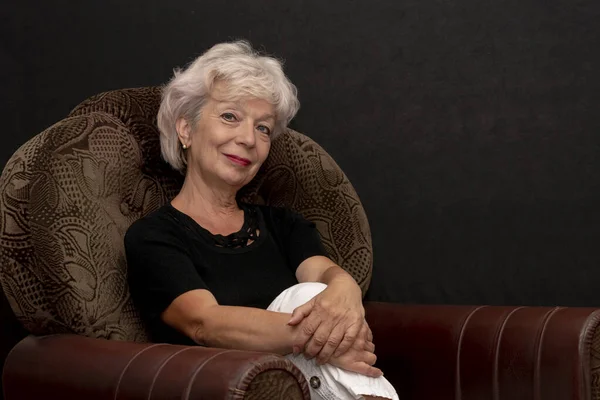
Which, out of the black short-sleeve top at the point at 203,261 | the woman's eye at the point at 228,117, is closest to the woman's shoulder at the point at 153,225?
the black short-sleeve top at the point at 203,261

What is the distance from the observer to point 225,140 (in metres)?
2.01

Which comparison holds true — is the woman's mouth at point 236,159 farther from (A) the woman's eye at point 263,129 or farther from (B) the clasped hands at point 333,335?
(B) the clasped hands at point 333,335

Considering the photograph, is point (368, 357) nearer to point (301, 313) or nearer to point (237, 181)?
point (301, 313)

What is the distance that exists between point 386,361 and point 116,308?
26.5 inches

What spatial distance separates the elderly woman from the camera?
1.65m

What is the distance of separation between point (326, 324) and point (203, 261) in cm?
39

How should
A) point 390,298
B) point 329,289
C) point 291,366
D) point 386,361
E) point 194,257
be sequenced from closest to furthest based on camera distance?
point 291,366, point 329,289, point 194,257, point 386,361, point 390,298

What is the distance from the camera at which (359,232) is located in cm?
223

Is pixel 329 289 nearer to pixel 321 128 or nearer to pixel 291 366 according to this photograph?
pixel 291 366

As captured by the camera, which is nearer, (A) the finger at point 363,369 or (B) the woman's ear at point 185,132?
(A) the finger at point 363,369

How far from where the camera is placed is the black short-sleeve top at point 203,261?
1794 millimetres

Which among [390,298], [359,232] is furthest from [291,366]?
[390,298]

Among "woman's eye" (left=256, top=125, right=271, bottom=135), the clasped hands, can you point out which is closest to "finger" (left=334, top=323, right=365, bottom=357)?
the clasped hands

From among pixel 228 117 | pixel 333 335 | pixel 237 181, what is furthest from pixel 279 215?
pixel 333 335
